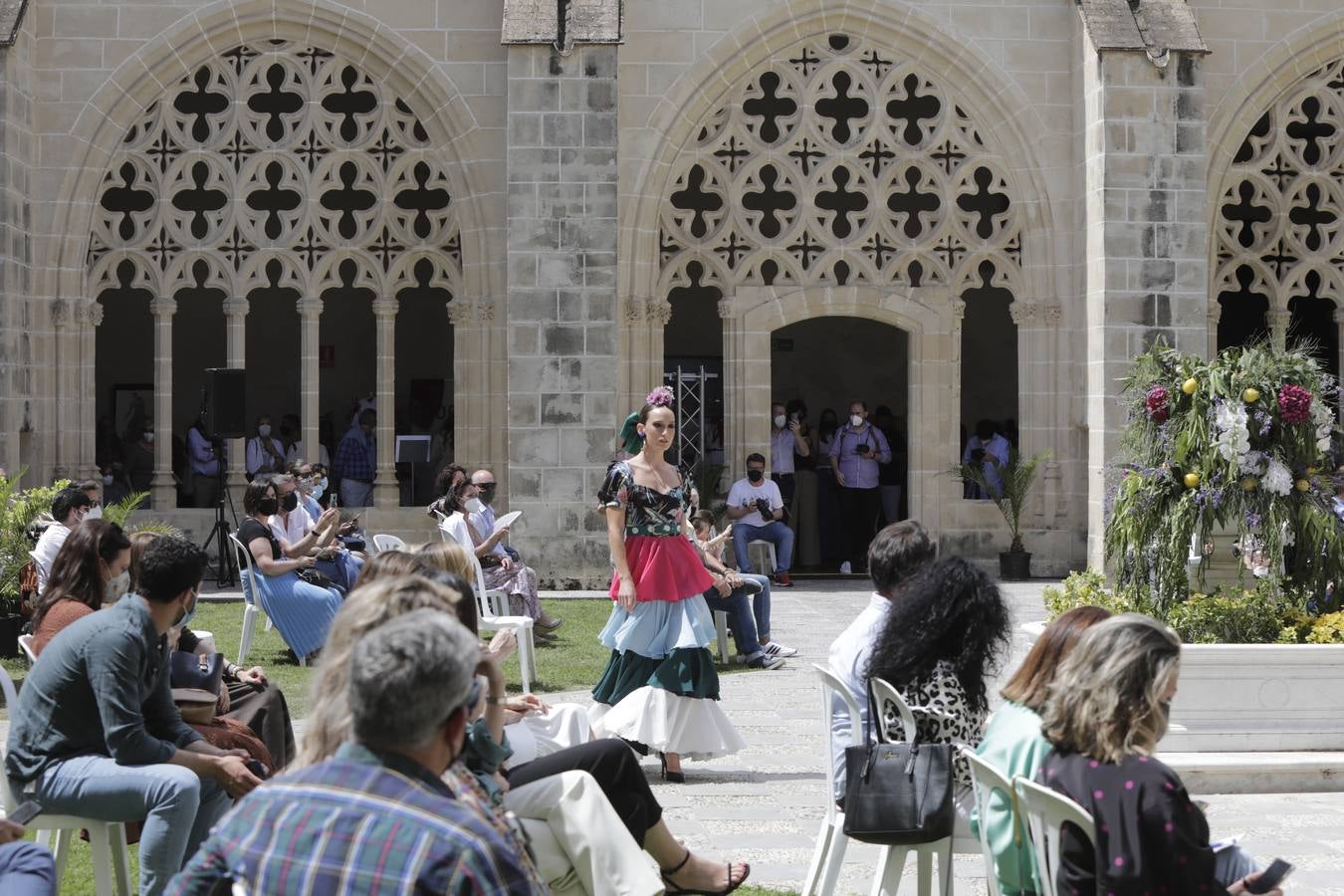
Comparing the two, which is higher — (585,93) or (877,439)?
(585,93)

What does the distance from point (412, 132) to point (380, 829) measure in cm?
1393

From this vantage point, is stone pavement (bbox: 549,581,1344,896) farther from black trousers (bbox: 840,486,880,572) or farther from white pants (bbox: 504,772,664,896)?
black trousers (bbox: 840,486,880,572)

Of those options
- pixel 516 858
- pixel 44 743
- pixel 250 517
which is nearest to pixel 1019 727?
pixel 516 858

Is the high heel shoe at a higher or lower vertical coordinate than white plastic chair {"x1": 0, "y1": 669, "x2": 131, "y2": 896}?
lower

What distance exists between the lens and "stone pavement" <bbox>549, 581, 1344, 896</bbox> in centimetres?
589

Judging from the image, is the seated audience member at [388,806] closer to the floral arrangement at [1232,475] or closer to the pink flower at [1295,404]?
the floral arrangement at [1232,475]

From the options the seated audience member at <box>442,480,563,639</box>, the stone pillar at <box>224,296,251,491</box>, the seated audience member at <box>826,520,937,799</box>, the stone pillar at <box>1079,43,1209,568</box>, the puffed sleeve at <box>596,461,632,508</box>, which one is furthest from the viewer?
the stone pillar at <box>224,296,251,491</box>

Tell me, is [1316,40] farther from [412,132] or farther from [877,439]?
[412,132]

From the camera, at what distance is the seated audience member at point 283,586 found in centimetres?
1016

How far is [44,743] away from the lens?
15.4 feet

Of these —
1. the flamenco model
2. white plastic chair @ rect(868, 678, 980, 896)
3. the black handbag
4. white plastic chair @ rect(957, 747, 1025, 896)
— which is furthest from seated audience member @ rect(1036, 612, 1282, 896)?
the flamenco model

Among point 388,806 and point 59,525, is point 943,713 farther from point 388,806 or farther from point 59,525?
point 59,525

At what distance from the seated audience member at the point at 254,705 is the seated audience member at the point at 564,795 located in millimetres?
1318

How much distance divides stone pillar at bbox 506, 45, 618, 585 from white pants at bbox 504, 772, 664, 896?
34.2 feet
